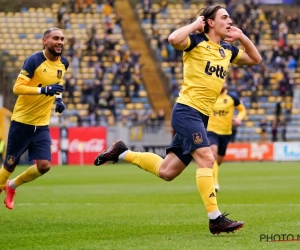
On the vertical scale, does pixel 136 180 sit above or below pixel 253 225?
below

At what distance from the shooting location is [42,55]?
12422 millimetres

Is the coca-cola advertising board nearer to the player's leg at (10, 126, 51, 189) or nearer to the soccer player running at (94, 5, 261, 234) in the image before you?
the player's leg at (10, 126, 51, 189)

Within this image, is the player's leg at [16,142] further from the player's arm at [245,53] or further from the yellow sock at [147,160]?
the player's arm at [245,53]

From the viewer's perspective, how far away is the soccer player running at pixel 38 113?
12344 millimetres

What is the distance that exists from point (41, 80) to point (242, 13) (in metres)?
35.3

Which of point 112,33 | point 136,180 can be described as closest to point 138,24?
point 112,33

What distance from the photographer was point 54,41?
485 inches

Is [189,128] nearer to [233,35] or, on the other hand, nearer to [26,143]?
[233,35]

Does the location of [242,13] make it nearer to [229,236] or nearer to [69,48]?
[69,48]

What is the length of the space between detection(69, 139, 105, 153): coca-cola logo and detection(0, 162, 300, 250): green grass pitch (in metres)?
12.4

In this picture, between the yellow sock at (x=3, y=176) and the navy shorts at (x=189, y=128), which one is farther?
the yellow sock at (x=3, y=176)

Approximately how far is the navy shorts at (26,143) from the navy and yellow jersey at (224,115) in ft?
23.7

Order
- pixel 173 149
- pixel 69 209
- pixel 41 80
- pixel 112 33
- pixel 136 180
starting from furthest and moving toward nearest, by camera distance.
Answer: pixel 112 33
pixel 136 180
pixel 69 209
pixel 41 80
pixel 173 149

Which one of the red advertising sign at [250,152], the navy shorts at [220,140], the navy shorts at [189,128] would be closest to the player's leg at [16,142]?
the navy shorts at [189,128]
